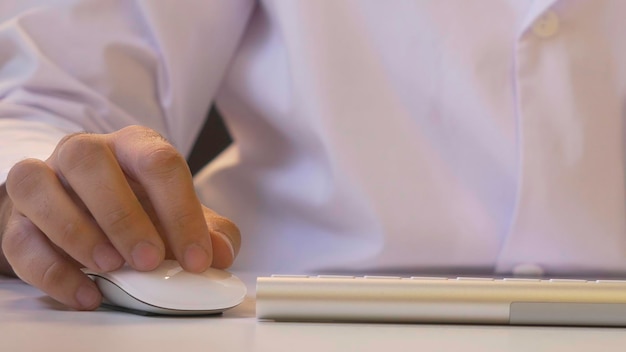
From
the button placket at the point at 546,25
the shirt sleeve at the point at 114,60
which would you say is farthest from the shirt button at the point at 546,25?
the shirt sleeve at the point at 114,60

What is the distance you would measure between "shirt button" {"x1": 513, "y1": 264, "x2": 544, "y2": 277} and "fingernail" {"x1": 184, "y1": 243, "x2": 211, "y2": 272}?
36cm

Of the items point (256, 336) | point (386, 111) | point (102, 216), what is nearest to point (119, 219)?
point (102, 216)

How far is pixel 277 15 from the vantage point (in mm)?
818

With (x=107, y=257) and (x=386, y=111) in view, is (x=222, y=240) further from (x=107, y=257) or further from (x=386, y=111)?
(x=386, y=111)

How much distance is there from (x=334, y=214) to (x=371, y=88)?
0.12m

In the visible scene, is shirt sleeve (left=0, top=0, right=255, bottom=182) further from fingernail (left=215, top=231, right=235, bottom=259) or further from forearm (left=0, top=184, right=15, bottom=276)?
fingernail (left=215, top=231, right=235, bottom=259)

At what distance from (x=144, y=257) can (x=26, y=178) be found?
4.0 inches

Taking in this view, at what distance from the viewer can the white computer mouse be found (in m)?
0.43

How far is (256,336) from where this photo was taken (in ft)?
1.24

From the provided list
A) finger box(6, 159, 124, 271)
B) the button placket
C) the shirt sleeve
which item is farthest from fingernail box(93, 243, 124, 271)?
the button placket

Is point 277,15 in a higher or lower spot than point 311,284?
higher

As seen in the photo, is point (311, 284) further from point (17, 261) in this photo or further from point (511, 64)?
point (511, 64)

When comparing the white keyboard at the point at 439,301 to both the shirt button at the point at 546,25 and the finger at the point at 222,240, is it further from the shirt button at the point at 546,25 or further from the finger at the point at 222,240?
the shirt button at the point at 546,25

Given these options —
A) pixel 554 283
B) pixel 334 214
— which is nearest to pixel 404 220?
pixel 334 214
